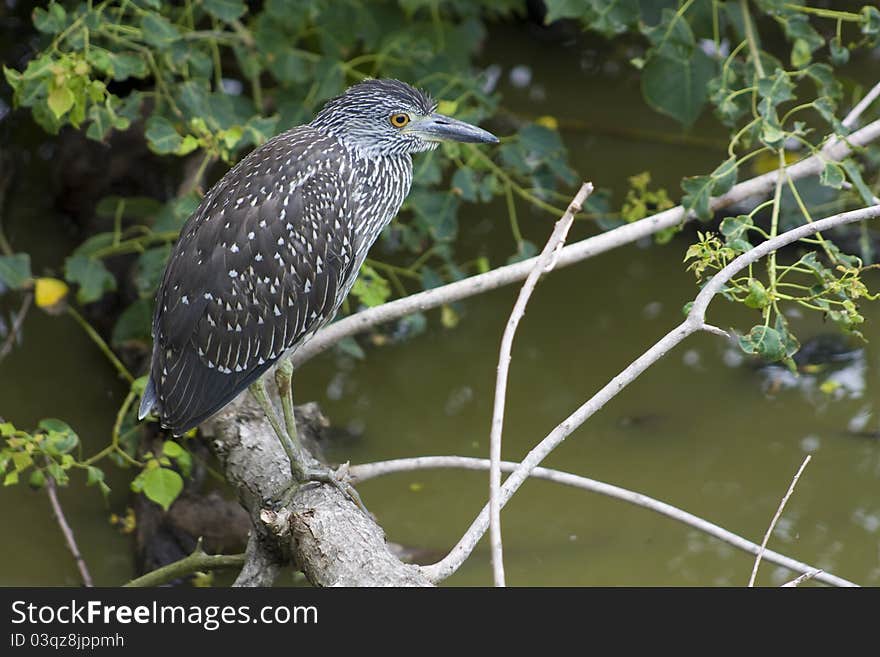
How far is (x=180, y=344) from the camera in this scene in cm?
381

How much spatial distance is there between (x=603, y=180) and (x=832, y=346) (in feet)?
5.06

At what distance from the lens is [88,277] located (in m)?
4.78

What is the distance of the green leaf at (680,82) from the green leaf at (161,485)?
7.83ft

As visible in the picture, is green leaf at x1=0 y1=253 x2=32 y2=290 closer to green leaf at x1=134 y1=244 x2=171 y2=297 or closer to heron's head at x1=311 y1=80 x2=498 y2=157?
green leaf at x1=134 y1=244 x2=171 y2=297

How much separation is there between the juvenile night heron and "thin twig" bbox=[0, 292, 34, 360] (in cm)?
157

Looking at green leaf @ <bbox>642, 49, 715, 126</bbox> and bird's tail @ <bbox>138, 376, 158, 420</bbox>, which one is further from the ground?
green leaf @ <bbox>642, 49, 715, 126</bbox>

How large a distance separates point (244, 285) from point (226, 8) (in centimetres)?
141

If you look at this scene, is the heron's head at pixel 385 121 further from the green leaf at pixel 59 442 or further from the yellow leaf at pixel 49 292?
the yellow leaf at pixel 49 292

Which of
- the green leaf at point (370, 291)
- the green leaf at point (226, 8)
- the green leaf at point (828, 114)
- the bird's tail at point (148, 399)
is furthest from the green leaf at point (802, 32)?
the bird's tail at point (148, 399)

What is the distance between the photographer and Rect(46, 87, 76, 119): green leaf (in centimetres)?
409

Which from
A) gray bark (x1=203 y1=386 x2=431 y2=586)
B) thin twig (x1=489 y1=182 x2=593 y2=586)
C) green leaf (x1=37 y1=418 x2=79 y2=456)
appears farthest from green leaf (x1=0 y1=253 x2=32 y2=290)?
thin twig (x1=489 y1=182 x2=593 y2=586)

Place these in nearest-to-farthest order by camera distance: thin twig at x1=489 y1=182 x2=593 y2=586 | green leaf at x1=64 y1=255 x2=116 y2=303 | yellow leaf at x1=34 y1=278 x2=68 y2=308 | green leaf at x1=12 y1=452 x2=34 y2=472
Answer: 1. thin twig at x1=489 y1=182 x2=593 y2=586
2. green leaf at x1=12 y1=452 x2=34 y2=472
3. green leaf at x1=64 y1=255 x2=116 y2=303
4. yellow leaf at x1=34 y1=278 x2=68 y2=308

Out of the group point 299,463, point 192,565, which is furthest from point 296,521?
point 192,565
